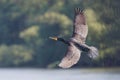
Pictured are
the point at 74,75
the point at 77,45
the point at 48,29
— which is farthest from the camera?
the point at 48,29

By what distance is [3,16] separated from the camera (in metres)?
37.7

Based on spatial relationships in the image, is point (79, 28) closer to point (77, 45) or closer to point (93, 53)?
point (77, 45)

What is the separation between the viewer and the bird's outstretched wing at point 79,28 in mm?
11602

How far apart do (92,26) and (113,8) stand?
2408 millimetres

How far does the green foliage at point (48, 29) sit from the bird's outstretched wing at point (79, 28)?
13209 mm

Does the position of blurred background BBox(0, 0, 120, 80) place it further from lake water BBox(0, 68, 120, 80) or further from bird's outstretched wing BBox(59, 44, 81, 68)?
bird's outstretched wing BBox(59, 44, 81, 68)

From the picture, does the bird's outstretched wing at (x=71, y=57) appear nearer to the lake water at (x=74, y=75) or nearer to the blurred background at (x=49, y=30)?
the lake water at (x=74, y=75)

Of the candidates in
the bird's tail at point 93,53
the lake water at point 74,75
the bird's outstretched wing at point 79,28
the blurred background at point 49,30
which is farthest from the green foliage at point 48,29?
the bird's tail at point 93,53

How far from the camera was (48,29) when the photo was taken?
32031 mm

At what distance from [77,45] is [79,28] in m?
0.50

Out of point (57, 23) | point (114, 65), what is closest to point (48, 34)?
point (57, 23)

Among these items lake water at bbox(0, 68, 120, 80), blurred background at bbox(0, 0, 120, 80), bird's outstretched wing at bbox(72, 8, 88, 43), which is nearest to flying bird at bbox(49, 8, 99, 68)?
bird's outstretched wing at bbox(72, 8, 88, 43)

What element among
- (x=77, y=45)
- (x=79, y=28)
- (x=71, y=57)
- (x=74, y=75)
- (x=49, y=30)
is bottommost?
(x=71, y=57)

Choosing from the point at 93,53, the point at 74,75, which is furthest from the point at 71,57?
the point at 74,75
